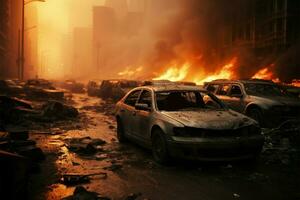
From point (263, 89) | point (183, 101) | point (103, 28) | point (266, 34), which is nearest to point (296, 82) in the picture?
point (266, 34)

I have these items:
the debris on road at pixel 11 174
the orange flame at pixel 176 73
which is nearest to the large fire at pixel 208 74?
the orange flame at pixel 176 73

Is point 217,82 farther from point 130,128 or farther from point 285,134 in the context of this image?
point 130,128

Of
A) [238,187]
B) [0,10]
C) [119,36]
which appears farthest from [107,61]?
[238,187]

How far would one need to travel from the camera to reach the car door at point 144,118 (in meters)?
7.40

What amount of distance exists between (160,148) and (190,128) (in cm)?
78

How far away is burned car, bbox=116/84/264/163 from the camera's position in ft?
20.5

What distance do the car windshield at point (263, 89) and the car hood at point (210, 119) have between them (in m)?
4.25

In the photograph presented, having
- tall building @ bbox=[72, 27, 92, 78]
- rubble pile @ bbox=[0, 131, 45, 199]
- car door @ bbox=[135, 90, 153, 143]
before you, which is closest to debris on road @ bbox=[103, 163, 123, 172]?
car door @ bbox=[135, 90, 153, 143]

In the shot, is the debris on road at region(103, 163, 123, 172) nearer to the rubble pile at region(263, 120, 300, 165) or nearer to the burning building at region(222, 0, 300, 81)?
the rubble pile at region(263, 120, 300, 165)

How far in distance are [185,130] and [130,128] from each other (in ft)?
7.42

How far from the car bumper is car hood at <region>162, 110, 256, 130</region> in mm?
248

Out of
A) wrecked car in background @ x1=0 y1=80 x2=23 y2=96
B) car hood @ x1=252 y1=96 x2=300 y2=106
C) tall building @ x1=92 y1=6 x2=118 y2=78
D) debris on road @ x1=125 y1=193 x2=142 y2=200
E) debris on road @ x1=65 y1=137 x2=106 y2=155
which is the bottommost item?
debris on road @ x1=125 y1=193 x2=142 y2=200

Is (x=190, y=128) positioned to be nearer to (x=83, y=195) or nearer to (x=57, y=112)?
(x=83, y=195)

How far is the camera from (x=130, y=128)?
838 cm
